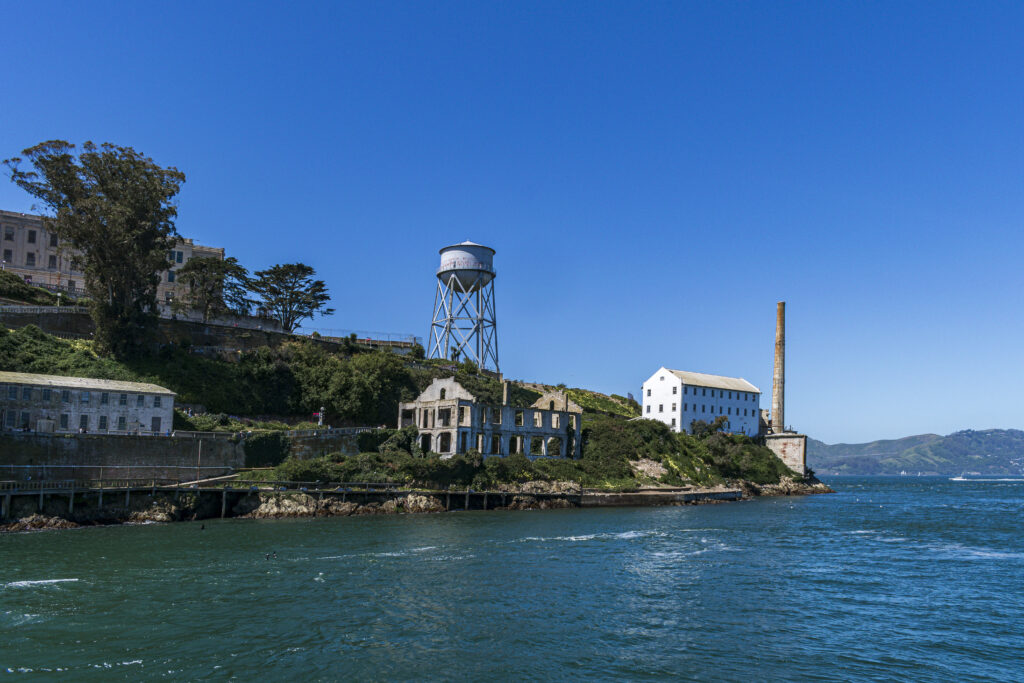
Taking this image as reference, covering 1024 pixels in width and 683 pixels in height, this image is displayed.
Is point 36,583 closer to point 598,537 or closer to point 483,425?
point 598,537

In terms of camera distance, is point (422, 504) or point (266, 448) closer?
point (422, 504)

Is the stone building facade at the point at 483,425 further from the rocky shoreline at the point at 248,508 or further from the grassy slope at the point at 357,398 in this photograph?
the rocky shoreline at the point at 248,508

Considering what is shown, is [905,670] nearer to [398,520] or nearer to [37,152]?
[398,520]

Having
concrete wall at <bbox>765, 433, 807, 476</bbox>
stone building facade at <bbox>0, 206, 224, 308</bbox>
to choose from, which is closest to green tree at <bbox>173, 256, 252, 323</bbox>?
stone building facade at <bbox>0, 206, 224, 308</bbox>

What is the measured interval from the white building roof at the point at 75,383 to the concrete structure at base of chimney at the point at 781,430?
7650 cm

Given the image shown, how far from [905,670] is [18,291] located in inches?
2971

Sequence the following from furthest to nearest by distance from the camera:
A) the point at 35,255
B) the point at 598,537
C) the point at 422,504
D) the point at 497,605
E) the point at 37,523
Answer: the point at 35,255
the point at 422,504
the point at 598,537
the point at 37,523
the point at 497,605

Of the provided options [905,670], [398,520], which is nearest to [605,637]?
[905,670]

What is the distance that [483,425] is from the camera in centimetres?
6294

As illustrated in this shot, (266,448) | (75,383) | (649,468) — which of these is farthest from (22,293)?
(649,468)

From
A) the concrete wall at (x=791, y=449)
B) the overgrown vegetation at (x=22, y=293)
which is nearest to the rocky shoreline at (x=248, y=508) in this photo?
the overgrown vegetation at (x=22, y=293)

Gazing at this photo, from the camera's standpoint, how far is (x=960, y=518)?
60.4m

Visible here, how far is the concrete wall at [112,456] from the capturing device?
44.2m

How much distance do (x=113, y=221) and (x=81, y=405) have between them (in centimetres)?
1680
